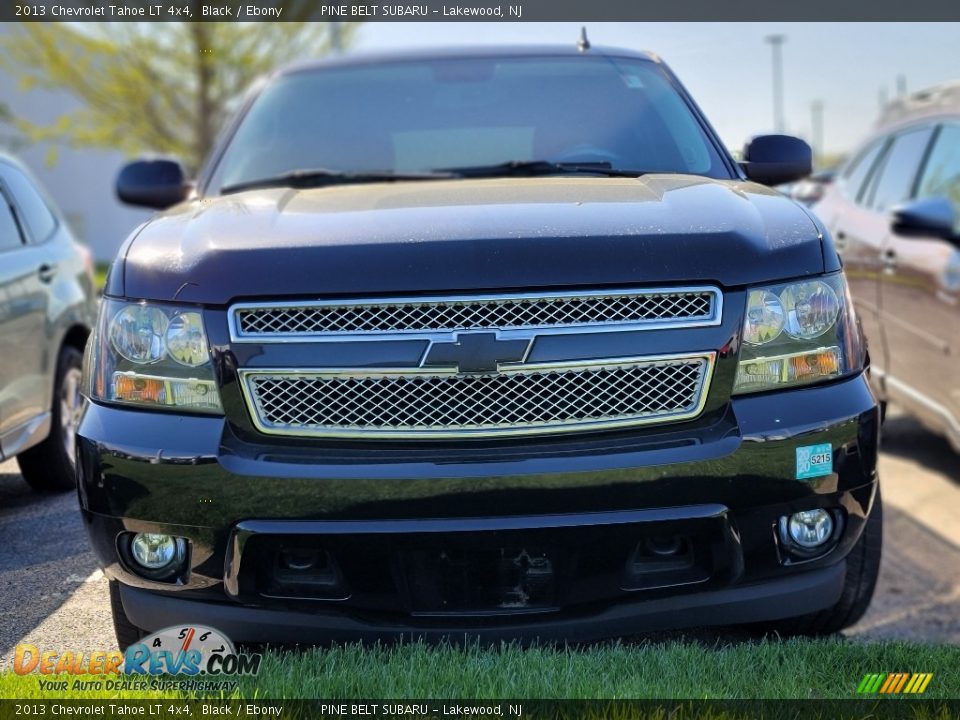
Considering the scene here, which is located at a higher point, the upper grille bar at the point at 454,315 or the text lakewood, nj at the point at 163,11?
A: the upper grille bar at the point at 454,315

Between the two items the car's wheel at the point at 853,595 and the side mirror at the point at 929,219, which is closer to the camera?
the car's wheel at the point at 853,595

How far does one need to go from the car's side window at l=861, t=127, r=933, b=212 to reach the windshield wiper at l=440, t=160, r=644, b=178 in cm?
320

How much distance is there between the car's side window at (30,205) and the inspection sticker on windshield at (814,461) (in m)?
4.00

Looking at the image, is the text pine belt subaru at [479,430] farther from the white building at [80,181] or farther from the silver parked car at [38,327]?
the white building at [80,181]

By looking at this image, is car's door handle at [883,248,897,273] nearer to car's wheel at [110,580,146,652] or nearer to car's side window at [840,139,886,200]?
car's side window at [840,139,886,200]

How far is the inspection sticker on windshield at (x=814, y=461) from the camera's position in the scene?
2.98 meters

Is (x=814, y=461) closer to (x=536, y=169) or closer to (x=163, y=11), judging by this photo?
(x=536, y=169)

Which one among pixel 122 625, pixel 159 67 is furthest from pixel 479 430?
pixel 159 67

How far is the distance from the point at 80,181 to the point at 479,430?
31002mm

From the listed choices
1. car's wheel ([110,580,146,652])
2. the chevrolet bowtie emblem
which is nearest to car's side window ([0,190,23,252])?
car's wheel ([110,580,146,652])

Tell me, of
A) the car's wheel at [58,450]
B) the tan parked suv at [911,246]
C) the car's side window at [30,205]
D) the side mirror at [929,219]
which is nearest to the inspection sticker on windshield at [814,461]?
the tan parked suv at [911,246]

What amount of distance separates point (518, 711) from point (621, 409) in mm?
749

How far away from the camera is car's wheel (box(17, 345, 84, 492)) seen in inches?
215

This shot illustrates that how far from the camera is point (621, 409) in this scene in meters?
2.95
